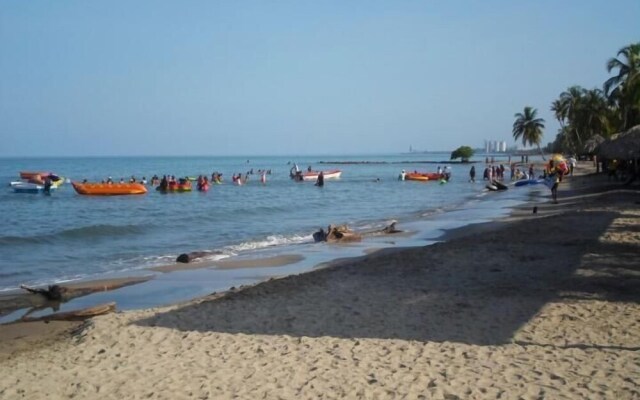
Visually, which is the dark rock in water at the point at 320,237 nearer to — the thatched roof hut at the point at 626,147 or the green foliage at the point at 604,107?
the thatched roof hut at the point at 626,147

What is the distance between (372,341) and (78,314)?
4.67 meters

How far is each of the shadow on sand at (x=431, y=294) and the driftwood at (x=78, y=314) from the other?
4.30ft

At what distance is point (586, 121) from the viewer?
62.5 metres

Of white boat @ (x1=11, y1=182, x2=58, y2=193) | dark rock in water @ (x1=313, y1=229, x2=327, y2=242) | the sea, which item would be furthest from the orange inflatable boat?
dark rock in water @ (x1=313, y1=229, x2=327, y2=242)

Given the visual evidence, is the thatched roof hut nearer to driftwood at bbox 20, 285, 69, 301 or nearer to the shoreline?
the shoreline

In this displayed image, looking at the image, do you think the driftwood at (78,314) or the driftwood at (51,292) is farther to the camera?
the driftwood at (51,292)

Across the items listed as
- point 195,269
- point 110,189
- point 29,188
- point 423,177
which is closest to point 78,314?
point 195,269

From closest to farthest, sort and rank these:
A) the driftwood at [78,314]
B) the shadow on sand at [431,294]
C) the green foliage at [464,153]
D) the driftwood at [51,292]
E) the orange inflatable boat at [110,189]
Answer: the shadow on sand at [431,294], the driftwood at [78,314], the driftwood at [51,292], the orange inflatable boat at [110,189], the green foliage at [464,153]

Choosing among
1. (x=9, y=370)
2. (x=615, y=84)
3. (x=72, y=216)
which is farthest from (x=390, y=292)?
(x=615, y=84)

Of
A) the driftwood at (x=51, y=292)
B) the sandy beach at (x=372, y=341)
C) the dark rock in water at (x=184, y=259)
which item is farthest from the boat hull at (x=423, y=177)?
the driftwood at (x=51, y=292)

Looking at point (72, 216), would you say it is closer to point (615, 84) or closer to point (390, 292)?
point (390, 292)

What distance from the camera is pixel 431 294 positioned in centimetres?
834

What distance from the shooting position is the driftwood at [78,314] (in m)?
8.50

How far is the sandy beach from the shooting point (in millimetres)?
4938
